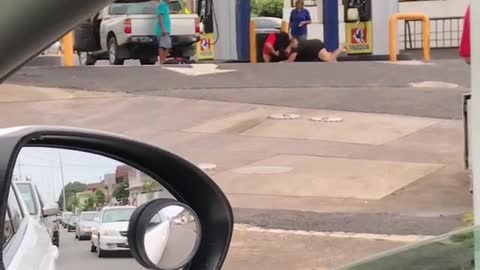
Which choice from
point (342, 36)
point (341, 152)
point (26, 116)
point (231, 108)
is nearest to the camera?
point (341, 152)

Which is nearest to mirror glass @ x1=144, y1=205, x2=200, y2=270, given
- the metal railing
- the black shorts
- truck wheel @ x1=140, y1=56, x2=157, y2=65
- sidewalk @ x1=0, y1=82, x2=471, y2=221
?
sidewalk @ x1=0, y1=82, x2=471, y2=221

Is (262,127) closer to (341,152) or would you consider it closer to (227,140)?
(227,140)

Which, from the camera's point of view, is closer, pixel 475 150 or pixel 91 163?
pixel 91 163

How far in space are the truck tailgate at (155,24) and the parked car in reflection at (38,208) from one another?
769 inches

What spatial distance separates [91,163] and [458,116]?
1062 cm

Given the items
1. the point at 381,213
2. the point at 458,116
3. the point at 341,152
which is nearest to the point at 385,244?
the point at 381,213

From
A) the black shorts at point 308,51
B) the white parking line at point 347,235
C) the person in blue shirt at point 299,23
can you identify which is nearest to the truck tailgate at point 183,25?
the person in blue shirt at point 299,23

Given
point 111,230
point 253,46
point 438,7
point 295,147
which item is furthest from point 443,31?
point 111,230

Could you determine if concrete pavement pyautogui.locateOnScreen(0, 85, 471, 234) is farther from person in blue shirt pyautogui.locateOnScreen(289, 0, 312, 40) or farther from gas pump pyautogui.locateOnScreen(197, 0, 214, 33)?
gas pump pyautogui.locateOnScreen(197, 0, 214, 33)

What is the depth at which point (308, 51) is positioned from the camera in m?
20.8

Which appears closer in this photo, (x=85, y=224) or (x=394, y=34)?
(x=85, y=224)

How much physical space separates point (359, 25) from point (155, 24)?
491 cm

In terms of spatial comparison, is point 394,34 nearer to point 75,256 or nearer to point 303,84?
point 303,84

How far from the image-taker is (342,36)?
23.5 m
